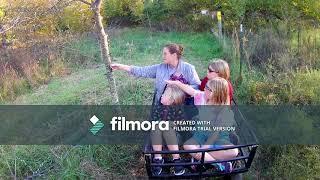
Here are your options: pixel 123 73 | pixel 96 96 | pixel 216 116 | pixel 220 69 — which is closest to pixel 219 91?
pixel 216 116

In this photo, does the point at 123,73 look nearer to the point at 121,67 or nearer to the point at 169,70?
the point at 121,67

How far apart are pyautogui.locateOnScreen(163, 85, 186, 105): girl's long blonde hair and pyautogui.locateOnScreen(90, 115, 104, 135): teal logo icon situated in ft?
3.62

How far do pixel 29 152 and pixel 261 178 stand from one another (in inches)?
99.6

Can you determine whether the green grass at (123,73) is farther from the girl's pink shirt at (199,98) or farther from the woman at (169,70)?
the girl's pink shirt at (199,98)

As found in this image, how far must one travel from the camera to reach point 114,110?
17.1 feet

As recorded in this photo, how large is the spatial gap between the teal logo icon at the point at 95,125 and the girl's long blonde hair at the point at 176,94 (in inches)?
43.4

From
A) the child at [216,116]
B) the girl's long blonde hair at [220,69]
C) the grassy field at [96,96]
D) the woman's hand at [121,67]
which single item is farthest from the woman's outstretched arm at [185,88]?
the grassy field at [96,96]

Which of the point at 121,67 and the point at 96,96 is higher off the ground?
the point at 121,67

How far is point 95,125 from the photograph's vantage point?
501 centimetres

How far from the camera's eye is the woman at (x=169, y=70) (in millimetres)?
4441

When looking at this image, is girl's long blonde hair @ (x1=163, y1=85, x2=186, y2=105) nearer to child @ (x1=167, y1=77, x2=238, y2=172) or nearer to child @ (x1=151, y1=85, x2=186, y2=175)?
child @ (x1=151, y1=85, x2=186, y2=175)

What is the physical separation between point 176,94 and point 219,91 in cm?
53

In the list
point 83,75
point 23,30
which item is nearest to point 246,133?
point 83,75

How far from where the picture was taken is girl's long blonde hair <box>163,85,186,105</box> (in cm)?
423
